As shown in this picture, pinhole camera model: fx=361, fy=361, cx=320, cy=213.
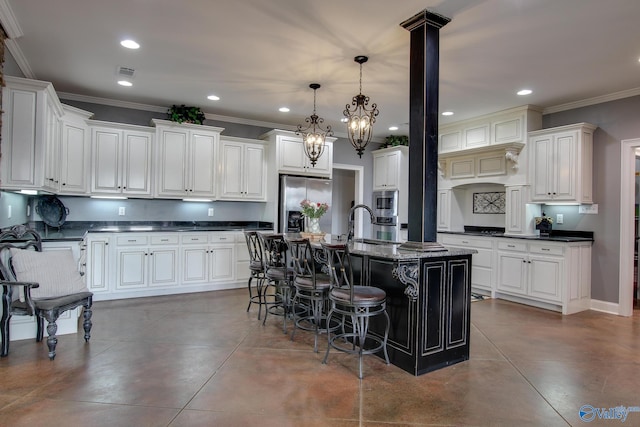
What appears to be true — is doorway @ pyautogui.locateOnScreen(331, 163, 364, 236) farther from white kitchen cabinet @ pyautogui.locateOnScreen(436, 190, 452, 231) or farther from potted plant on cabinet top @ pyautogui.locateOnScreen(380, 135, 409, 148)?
white kitchen cabinet @ pyautogui.locateOnScreen(436, 190, 452, 231)

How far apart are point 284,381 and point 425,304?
3.88 ft

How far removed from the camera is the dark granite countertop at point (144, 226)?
476 cm

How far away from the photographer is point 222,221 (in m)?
6.17

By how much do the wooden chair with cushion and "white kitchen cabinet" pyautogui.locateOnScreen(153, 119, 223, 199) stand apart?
7.11ft

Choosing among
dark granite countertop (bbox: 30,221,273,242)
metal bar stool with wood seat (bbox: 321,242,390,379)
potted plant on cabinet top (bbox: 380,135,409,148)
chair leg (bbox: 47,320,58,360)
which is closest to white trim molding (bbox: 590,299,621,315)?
metal bar stool with wood seat (bbox: 321,242,390,379)

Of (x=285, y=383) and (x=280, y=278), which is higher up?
(x=280, y=278)

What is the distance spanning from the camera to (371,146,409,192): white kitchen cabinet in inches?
278

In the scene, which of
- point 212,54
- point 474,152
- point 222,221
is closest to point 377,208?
point 474,152

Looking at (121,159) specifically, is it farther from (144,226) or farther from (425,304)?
(425,304)

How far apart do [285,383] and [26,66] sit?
4.39m

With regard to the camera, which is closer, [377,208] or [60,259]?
[60,259]

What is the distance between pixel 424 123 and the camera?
2.87 m

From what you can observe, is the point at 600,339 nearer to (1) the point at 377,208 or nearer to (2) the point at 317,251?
(2) the point at 317,251

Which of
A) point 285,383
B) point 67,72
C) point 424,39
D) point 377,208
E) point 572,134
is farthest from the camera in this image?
point 377,208
